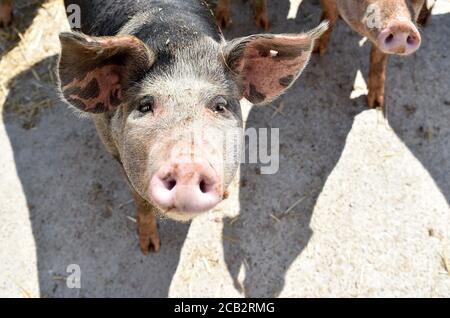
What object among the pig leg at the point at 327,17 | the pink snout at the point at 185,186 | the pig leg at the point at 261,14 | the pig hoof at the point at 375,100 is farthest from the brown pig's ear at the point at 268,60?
the pig leg at the point at 261,14

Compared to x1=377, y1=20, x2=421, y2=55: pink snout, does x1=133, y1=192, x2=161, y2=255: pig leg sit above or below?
below

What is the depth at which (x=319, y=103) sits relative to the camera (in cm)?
468

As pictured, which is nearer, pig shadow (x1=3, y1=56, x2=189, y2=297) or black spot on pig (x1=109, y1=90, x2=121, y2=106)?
black spot on pig (x1=109, y1=90, x2=121, y2=106)

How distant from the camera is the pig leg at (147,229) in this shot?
12.7ft

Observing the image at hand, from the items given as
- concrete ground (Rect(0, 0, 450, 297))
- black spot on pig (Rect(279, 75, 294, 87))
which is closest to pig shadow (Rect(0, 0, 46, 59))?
concrete ground (Rect(0, 0, 450, 297))

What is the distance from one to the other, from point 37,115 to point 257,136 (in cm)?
204

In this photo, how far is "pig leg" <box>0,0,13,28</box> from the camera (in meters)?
5.09

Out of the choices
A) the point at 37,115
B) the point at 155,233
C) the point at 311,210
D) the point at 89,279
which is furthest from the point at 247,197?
the point at 37,115

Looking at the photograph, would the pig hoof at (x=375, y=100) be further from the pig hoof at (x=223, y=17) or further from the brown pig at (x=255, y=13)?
the pig hoof at (x=223, y=17)

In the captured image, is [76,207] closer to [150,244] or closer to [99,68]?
[150,244]

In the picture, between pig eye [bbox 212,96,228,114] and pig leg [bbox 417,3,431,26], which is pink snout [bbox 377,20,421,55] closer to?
pig eye [bbox 212,96,228,114]

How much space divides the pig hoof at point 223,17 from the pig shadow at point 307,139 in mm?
97

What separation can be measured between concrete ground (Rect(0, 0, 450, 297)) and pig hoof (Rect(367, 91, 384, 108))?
0.06 meters

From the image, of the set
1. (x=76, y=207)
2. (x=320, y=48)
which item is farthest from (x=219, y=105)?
(x=320, y=48)
